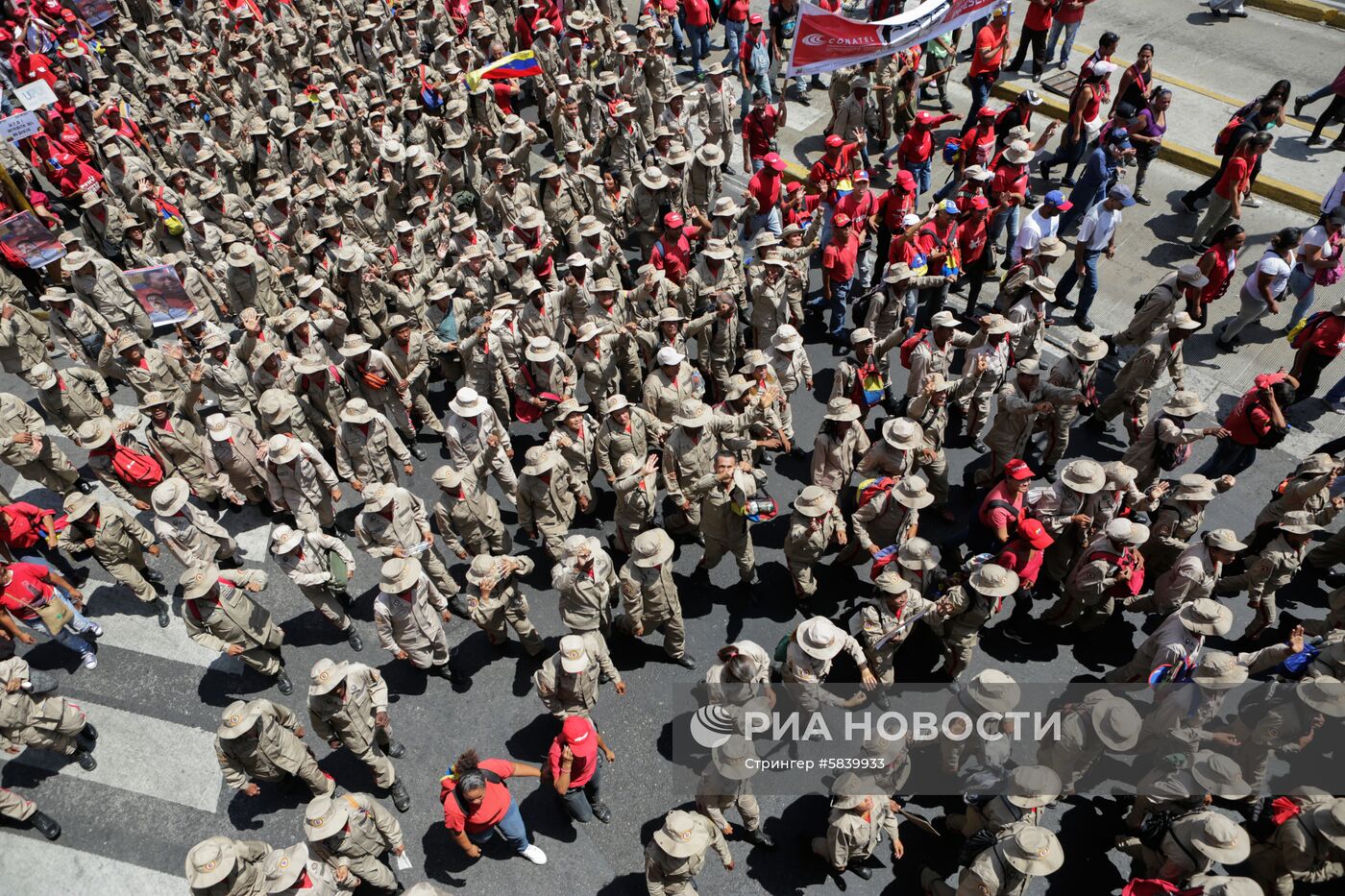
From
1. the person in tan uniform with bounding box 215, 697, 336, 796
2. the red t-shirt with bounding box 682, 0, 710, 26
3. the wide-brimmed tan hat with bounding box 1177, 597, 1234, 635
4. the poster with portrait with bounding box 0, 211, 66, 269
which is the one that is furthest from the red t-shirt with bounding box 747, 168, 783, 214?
the poster with portrait with bounding box 0, 211, 66, 269

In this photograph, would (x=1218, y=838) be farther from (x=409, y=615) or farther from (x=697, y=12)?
(x=697, y=12)

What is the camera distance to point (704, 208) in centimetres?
1483

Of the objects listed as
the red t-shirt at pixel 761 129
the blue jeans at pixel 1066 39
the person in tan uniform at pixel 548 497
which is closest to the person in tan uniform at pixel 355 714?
the person in tan uniform at pixel 548 497

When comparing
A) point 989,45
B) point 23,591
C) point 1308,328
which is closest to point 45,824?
point 23,591

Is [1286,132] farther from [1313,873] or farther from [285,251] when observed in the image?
[285,251]

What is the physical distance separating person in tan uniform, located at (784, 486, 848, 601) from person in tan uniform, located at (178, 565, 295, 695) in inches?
239

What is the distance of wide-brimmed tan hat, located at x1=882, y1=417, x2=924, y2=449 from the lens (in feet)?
28.9

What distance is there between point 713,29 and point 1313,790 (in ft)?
71.3

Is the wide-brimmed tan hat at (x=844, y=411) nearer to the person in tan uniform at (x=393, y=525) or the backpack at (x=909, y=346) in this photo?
the backpack at (x=909, y=346)

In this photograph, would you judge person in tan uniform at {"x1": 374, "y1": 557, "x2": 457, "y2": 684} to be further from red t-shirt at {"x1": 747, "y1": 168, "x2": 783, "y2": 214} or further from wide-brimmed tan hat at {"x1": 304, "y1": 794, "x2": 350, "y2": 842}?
red t-shirt at {"x1": 747, "y1": 168, "x2": 783, "y2": 214}

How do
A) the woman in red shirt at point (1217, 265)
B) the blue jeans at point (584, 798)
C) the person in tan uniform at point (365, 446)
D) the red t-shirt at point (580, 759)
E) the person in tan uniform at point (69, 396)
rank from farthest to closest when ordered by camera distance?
the person in tan uniform at point (69, 396), the woman in red shirt at point (1217, 265), the person in tan uniform at point (365, 446), the blue jeans at point (584, 798), the red t-shirt at point (580, 759)

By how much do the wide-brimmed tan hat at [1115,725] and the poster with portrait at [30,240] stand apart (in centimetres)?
1650

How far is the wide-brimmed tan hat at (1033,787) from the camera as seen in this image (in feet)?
20.3

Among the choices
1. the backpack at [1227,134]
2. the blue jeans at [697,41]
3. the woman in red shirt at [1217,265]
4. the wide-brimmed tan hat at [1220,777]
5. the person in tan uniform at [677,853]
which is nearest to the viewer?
the person in tan uniform at [677,853]
